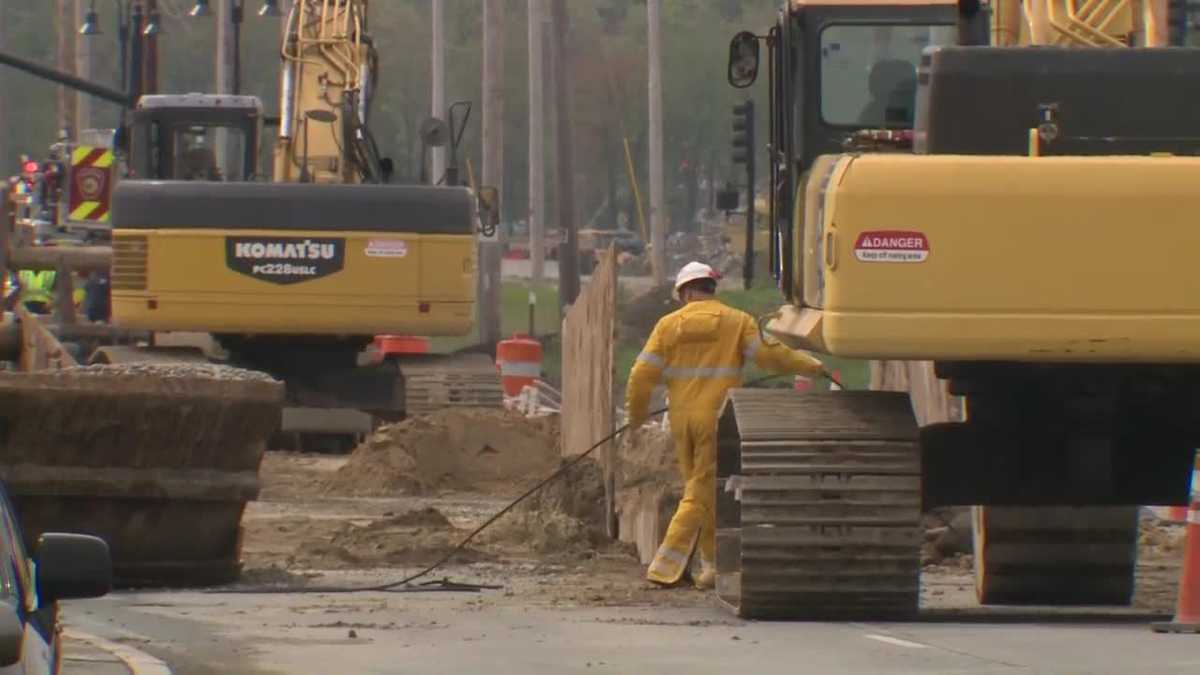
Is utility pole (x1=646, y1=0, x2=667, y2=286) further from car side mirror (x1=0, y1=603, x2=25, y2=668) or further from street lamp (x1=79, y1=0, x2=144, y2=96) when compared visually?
car side mirror (x1=0, y1=603, x2=25, y2=668)

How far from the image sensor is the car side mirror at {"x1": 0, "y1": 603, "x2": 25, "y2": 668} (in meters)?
6.36

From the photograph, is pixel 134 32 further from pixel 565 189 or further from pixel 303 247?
pixel 565 189

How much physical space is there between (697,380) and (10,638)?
8592 mm

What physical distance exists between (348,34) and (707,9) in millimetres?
74761

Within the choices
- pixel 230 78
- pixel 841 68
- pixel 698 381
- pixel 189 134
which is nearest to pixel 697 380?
pixel 698 381

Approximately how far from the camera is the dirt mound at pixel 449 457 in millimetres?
23078

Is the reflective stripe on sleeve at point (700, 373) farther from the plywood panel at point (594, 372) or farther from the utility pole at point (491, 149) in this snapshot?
the utility pole at point (491, 149)

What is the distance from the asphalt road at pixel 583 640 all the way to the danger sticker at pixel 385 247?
11.3m

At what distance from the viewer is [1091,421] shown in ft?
41.7

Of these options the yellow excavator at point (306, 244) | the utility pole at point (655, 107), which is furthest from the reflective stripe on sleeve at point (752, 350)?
the utility pole at point (655, 107)

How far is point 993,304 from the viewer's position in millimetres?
11734

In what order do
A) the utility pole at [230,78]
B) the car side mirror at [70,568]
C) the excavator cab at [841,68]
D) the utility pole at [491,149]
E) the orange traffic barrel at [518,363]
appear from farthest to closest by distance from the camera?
the utility pole at [491,149]
the orange traffic barrel at [518,363]
the utility pole at [230,78]
the excavator cab at [841,68]
the car side mirror at [70,568]

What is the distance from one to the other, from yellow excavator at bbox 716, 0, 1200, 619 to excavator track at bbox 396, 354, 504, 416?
14.6 m

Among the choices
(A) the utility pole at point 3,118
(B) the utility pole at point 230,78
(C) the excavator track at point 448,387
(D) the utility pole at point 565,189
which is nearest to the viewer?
(B) the utility pole at point 230,78
